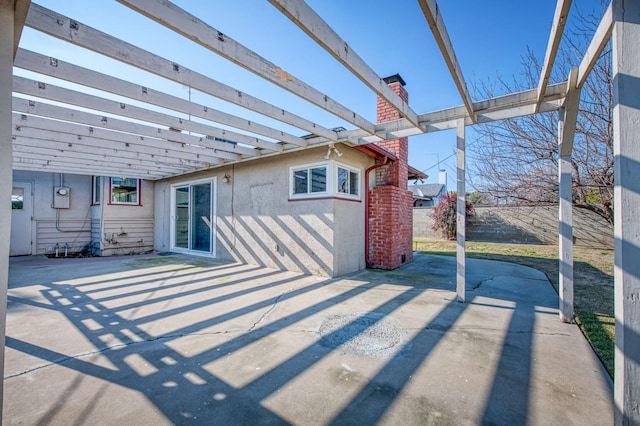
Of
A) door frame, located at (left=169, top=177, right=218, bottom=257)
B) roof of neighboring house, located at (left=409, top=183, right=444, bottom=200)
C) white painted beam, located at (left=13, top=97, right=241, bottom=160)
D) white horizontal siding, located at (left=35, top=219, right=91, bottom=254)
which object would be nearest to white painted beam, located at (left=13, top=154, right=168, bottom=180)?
door frame, located at (left=169, top=177, right=218, bottom=257)

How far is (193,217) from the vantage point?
8.91 metres

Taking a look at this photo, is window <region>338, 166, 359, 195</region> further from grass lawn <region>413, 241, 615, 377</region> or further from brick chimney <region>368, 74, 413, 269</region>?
grass lawn <region>413, 241, 615, 377</region>

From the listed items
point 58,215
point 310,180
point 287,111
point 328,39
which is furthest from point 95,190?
point 328,39

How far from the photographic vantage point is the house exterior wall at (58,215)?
9.08m

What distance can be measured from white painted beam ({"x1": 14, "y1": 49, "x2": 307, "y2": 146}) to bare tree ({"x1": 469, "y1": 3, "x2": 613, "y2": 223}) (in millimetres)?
6965

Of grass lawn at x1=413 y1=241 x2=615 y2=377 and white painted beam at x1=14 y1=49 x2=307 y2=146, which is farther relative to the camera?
grass lawn at x1=413 y1=241 x2=615 y2=377

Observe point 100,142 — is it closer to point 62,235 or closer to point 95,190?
point 95,190

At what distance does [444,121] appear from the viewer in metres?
4.39

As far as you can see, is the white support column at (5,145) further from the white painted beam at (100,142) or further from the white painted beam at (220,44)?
the white painted beam at (100,142)

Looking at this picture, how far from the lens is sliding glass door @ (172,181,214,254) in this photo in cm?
834

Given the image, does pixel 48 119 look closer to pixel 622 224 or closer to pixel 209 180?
pixel 209 180

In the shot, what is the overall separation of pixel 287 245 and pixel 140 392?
173 inches

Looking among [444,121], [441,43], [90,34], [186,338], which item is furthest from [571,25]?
[186,338]

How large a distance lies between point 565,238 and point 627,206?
228cm
